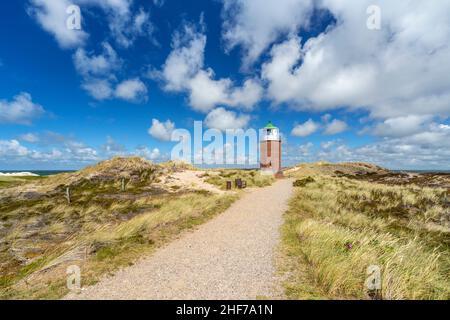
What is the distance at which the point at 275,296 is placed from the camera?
5.05m

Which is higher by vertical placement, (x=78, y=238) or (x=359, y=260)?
(x=359, y=260)

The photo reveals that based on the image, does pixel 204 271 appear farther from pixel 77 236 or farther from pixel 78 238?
pixel 77 236

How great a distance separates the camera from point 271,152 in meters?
44.8

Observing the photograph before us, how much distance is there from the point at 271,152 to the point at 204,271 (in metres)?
39.8

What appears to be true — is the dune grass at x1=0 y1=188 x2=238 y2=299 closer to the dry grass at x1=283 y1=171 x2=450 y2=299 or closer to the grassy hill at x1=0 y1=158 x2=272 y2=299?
the grassy hill at x1=0 y1=158 x2=272 y2=299

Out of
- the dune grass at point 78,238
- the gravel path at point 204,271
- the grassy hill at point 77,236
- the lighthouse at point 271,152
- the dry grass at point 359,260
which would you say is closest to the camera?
the gravel path at point 204,271

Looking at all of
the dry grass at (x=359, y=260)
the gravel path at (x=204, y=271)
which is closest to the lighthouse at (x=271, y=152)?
the dry grass at (x=359, y=260)

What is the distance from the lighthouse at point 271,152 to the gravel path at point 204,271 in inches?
1391

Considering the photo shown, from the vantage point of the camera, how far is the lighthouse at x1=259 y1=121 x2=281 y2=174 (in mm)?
44750

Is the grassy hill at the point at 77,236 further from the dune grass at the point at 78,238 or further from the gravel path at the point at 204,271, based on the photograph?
the gravel path at the point at 204,271

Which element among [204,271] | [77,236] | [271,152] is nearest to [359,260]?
[204,271]

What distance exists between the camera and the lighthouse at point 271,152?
44750 millimetres
